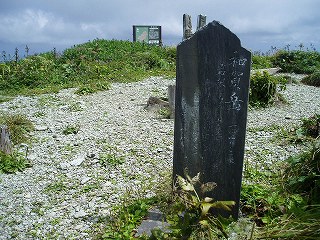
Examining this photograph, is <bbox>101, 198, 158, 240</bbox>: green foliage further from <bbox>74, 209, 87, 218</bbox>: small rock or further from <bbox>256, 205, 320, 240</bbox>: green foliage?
<bbox>256, 205, 320, 240</bbox>: green foliage

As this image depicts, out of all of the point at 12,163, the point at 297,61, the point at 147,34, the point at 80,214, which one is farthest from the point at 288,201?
the point at 147,34

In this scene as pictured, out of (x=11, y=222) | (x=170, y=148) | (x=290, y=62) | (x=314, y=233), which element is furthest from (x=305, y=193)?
(x=290, y=62)

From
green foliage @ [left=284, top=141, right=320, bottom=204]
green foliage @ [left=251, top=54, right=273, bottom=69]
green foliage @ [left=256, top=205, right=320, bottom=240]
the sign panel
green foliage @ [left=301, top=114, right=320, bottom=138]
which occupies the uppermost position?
the sign panel

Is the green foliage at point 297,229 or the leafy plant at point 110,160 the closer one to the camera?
the green foliage at point 297,229

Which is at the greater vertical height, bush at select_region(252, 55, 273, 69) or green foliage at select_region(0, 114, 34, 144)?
bush at select_region(252, 55, 273, 69)

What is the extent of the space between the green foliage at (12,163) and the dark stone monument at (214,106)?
2601mm

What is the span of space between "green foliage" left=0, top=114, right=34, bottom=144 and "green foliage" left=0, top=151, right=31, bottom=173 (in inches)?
30.5

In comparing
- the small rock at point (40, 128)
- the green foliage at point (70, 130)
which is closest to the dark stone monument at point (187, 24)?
the green foliage at point (70, 130)

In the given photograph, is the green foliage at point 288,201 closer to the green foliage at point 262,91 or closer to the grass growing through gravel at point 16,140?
the grass growing through gravel at point 16,140

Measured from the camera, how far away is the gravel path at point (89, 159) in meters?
3.41

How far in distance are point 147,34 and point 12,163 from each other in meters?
17.3

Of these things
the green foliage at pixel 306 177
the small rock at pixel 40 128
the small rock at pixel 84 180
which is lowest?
the small rock at pixel 84 180

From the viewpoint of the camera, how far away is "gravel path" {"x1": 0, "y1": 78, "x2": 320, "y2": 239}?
134 inches

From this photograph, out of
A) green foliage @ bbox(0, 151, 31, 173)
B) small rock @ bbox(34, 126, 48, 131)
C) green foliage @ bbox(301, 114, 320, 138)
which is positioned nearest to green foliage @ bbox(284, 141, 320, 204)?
green foliage @ bbox(301, 114, 320, 138)
